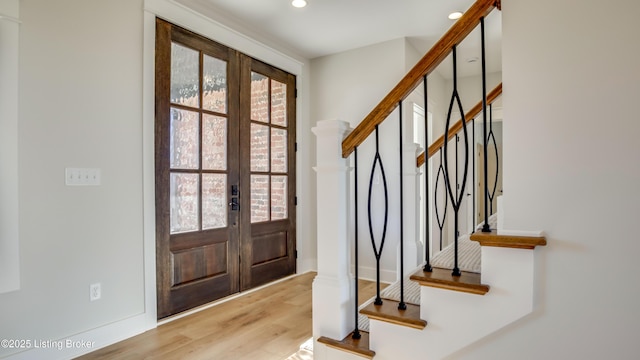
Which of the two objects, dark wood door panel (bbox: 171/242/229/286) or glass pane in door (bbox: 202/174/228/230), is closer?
dark wood door panel (bbox: 171/242/229/286)

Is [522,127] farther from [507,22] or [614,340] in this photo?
[614,340]

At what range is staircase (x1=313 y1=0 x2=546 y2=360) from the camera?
47.1 inches

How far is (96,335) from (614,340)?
8.81 feet

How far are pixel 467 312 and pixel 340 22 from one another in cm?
282

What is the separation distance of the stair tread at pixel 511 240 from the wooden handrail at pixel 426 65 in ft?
2.11

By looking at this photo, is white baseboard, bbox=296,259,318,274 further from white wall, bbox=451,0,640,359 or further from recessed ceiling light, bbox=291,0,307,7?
white wall, bbox=451,0,640,359

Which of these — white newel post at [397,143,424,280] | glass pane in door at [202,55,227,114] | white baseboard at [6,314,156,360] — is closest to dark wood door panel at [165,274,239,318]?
white baseboard at [6,314,156,360]

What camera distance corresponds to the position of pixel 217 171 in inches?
119

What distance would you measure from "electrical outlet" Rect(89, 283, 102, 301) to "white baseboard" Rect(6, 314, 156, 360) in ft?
0.67

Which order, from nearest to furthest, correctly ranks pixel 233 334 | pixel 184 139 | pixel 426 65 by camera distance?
pixel 426 65
pixel 233 334
pixel 184 139

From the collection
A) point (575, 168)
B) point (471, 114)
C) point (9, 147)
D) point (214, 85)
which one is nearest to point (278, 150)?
point (214, 85)

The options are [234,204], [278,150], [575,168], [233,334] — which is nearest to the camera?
[575,168]

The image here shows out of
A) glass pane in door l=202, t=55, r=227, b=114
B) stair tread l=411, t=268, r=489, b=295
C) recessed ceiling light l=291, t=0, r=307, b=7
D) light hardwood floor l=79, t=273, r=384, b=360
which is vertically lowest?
light hardwood floor l=79, t=273, r=384, b=360

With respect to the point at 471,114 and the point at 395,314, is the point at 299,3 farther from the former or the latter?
the point at 395,314
